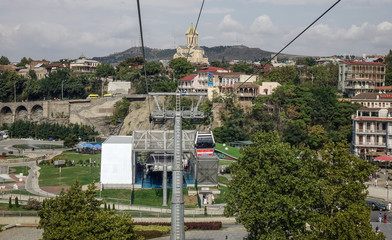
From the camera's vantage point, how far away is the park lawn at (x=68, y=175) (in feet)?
156

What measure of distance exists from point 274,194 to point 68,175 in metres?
32.5

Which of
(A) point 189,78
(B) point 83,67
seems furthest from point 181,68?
(B) point 83,67

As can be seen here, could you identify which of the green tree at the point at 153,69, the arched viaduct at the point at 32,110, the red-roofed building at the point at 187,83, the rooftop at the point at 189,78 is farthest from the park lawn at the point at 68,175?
the green tree at the point at 153,69

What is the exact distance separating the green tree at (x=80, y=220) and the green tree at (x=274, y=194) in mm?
5909

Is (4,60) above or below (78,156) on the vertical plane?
above

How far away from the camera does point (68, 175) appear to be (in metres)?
51.1

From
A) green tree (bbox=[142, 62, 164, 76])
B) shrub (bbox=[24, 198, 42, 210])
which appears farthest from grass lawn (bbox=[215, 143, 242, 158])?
green tree (bbox=[142, 62, 164, 76])

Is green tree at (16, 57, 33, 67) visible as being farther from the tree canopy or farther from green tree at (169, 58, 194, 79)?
the tree canopy

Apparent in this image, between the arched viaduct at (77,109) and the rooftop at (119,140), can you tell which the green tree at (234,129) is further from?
the arched viaduct at (77,109)

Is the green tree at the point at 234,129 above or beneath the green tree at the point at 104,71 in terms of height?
beneath

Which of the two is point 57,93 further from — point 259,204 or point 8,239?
point 259,204

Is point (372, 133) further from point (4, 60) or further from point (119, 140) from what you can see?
A: point (4, 60)

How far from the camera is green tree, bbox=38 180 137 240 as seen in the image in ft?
69.3

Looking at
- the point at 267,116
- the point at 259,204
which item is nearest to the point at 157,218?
the point at 259,204
